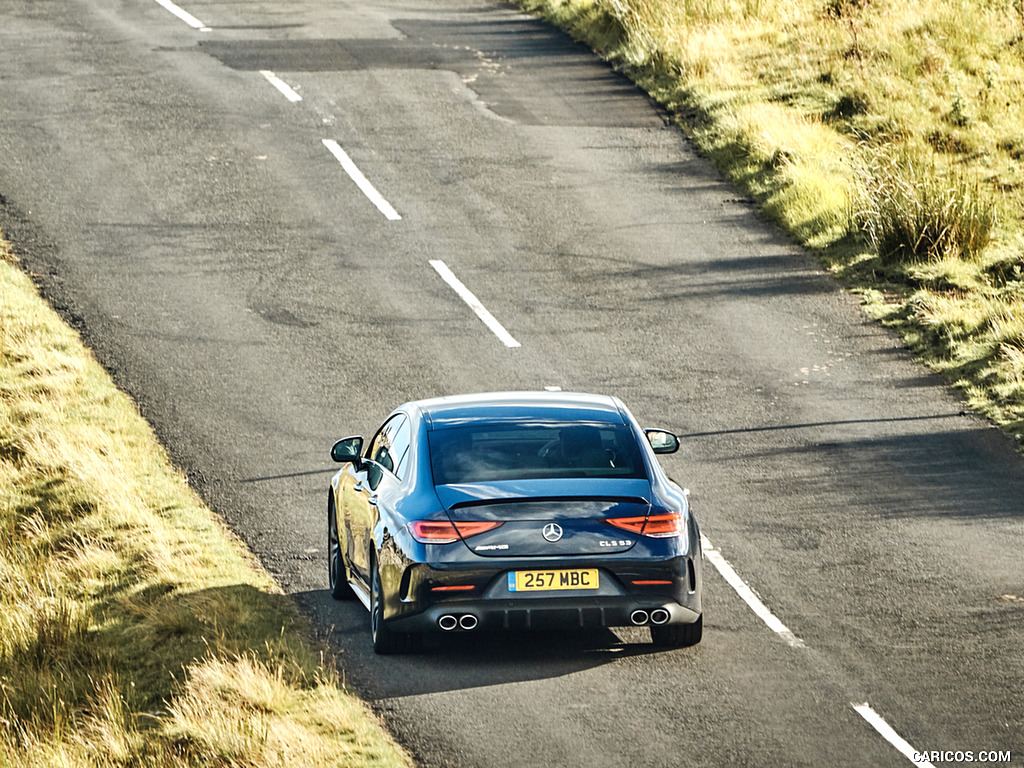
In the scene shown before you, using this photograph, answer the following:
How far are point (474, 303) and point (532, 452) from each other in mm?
10283

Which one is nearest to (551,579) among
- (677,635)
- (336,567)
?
(677,635)

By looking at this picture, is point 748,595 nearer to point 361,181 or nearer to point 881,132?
point 361,181

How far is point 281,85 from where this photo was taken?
2769 centimetres

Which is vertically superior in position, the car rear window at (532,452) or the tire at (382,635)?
the car rear window at (532,452)

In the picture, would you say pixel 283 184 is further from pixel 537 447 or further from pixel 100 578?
pixel 537 447

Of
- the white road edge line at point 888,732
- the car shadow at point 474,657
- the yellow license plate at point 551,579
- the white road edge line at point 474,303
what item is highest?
the yellow license plate at point 551,579

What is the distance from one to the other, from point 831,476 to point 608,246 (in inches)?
311

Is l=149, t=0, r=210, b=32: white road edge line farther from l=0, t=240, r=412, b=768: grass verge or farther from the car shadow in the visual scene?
the car shadow

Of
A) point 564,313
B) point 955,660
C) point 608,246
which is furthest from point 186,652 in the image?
point 608,246

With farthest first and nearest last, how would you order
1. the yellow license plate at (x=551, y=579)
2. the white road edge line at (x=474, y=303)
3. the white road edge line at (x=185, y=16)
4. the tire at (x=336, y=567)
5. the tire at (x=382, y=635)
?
the white road edge line at (x=185, y=16) → the white road edge line at (x=474, y=303) → the tire at (x=336, y=567) → the tire at (x=382, y=635) → the yellow license plate at (x=551, y=579)

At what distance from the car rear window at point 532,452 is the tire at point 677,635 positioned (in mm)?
1110

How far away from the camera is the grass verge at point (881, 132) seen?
19.2 meters
